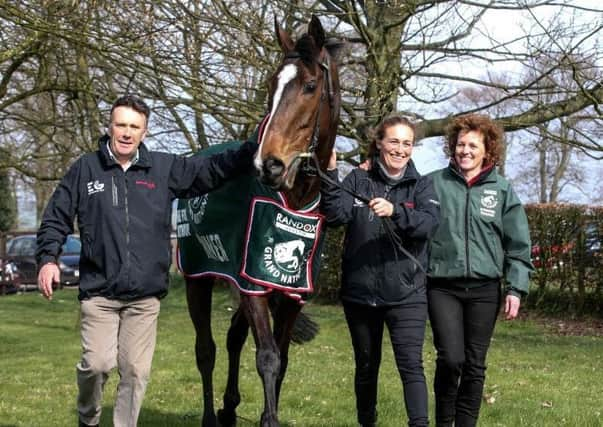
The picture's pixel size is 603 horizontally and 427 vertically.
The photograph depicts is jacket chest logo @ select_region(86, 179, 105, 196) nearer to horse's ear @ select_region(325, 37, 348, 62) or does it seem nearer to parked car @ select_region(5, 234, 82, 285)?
horse's ear @ select_region(325, 37, 348, 62)

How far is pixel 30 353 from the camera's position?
32.0 ft

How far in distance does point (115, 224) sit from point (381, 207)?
1382 mm

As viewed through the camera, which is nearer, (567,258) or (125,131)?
(125,131)

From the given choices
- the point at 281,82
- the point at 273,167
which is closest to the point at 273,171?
the point at 273,167

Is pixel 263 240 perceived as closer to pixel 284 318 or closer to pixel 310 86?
pixel 284 318

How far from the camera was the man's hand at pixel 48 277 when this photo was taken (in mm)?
3803

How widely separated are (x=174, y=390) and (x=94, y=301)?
3015 millimetres

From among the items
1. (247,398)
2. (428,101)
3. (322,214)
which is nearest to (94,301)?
(322,214)

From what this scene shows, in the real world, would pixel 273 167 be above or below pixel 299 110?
below

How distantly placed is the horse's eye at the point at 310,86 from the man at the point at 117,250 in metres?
0.91

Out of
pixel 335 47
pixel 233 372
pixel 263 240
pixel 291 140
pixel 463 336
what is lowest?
pixel 233 372

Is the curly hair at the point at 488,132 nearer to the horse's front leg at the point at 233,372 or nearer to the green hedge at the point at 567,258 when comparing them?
the horse's front leg at the point at 233,372

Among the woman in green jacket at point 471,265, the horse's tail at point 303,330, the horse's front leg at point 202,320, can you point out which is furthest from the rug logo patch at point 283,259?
the horse's tail at point 303,330

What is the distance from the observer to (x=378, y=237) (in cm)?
426
